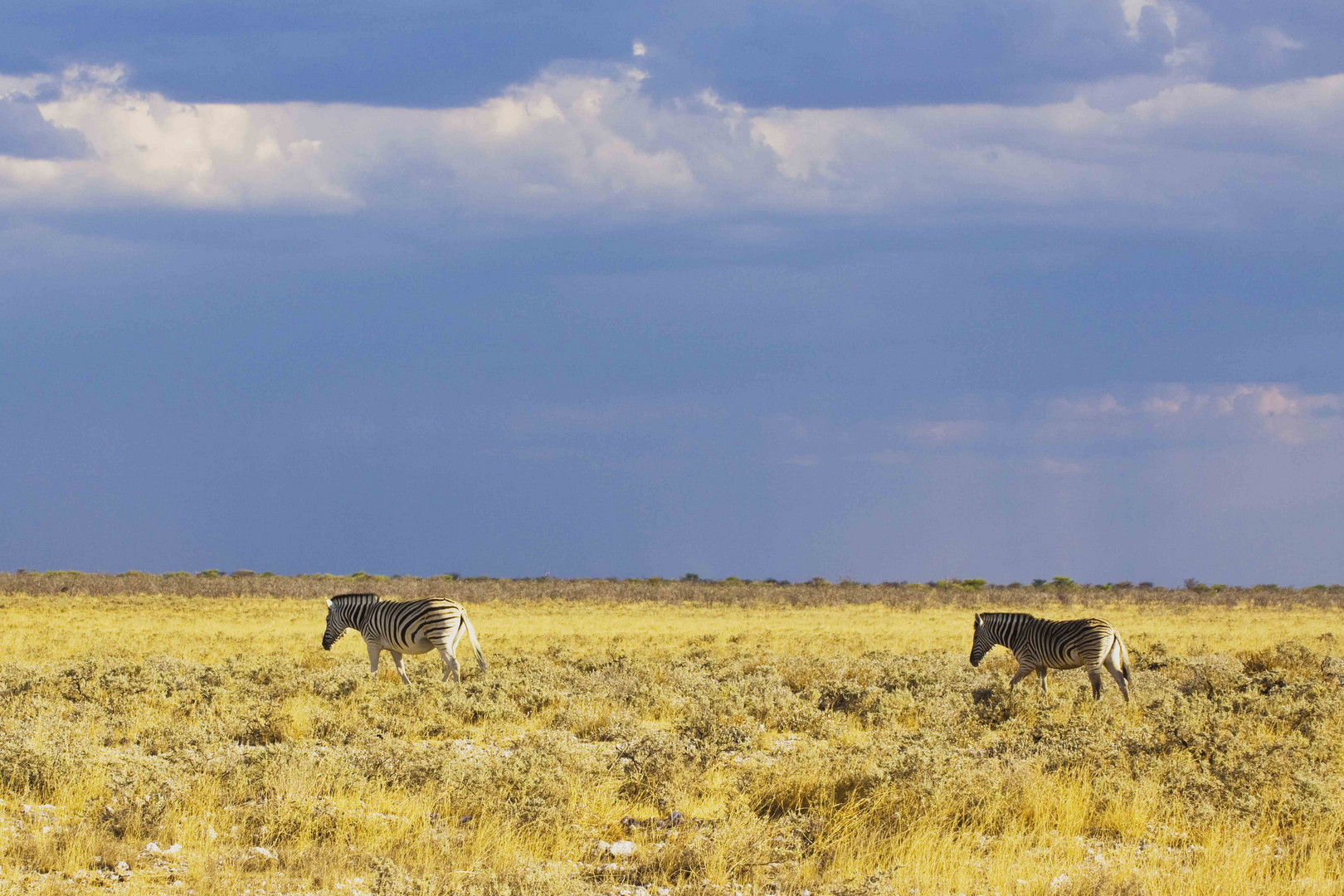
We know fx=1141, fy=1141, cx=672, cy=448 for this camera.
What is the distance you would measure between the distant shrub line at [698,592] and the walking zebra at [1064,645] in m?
38.1

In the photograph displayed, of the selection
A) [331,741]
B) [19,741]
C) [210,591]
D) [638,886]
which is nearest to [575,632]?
[331,741]

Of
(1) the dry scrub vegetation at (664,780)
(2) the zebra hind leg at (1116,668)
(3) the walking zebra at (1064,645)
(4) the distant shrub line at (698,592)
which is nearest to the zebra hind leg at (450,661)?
(1) the dry scrub vegetation at (664,780)

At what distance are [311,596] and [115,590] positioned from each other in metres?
10.3

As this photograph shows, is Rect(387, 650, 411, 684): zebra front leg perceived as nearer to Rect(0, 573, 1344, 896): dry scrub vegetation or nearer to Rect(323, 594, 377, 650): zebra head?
Rect(0, 573, 1344, 896): dry scrub vegetation

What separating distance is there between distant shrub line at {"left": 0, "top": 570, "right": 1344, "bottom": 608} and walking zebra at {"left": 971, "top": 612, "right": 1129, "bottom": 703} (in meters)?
38.1

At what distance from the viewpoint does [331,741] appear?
40.2 feet

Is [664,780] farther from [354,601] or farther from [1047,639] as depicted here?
[354,601]

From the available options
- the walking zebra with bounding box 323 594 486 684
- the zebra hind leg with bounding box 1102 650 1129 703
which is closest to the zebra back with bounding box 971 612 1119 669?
the zebra hind leg with bounding box 1102 650 1129 703

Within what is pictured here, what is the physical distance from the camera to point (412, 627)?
18141 millimetres

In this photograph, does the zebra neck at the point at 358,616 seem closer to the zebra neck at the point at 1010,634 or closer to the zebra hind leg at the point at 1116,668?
the zebra neck at the point at 1010,634

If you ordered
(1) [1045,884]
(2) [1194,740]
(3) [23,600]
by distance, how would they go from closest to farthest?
(1) [1045,884] → (2) [1194,740] → (3) [23,600]

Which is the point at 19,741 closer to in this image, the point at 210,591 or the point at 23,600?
the point at 23,600

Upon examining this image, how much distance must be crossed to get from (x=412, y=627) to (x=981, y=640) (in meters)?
9.59

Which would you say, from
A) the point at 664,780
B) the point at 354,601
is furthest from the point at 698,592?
the point at 664,780
